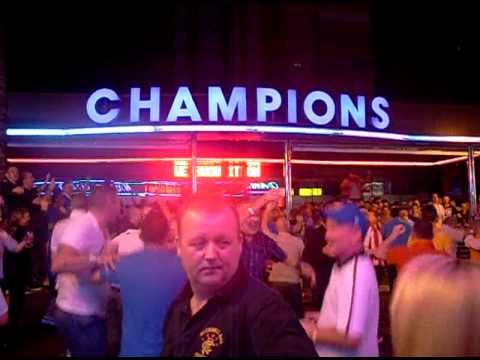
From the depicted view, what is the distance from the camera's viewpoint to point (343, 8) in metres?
20.6

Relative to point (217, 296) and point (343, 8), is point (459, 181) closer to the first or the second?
point (343, 8)

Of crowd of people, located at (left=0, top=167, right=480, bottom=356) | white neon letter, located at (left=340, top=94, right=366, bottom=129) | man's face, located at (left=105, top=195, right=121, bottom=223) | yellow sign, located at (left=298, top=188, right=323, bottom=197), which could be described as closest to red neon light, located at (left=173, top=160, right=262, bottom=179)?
white neon letter, located at (left=340, top=94, right=366, bottom=129)

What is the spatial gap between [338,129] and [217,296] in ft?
37.9

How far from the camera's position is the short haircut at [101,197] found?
521 cm

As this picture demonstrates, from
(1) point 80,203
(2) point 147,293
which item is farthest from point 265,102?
(2) point 147,293

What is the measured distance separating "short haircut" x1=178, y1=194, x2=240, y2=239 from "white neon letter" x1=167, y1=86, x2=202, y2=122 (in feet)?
34.0

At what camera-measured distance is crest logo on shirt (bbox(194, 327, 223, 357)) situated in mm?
2297

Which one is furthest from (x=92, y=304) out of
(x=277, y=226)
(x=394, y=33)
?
(x=394, y=33)

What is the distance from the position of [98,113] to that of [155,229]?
9.31 meters

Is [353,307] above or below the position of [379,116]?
below

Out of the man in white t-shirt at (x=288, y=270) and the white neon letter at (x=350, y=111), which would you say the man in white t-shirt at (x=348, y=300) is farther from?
the white neon letter at (x=350, y=111)

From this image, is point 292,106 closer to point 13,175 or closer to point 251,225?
point 13,175

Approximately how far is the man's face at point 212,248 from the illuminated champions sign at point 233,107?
1051cm

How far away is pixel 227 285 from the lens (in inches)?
94.8
